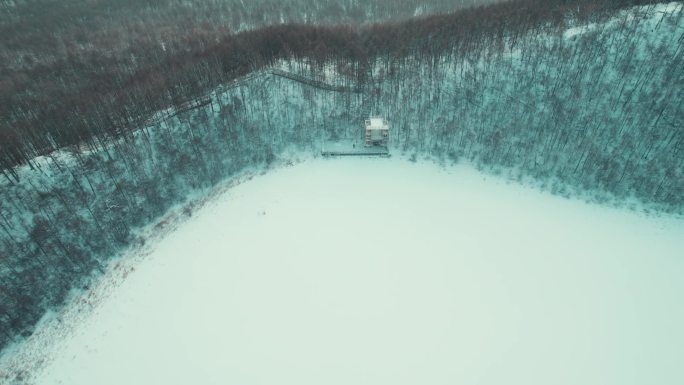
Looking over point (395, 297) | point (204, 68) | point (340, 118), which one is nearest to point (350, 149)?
point (340, 118)

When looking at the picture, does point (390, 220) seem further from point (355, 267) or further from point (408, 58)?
point (408, 58)

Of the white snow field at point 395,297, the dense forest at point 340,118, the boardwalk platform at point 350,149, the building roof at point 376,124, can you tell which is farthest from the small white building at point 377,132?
the white snow field at point 395,297

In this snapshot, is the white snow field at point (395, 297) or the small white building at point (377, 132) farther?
the small white building at point (377, 132)

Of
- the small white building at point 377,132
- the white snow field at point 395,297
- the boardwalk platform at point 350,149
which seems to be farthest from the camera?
the boardwalk platform at point 350,149

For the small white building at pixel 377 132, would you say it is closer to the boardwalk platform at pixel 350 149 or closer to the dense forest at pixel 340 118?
the boardwalk platform at pixel 350 149

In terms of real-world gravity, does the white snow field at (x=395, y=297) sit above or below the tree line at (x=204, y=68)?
below

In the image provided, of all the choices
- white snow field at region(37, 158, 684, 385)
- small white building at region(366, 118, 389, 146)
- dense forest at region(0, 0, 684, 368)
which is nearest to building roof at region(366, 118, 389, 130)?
small white building at region(366, 118, 389, 146)

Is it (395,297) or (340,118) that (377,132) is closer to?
(340,118)
